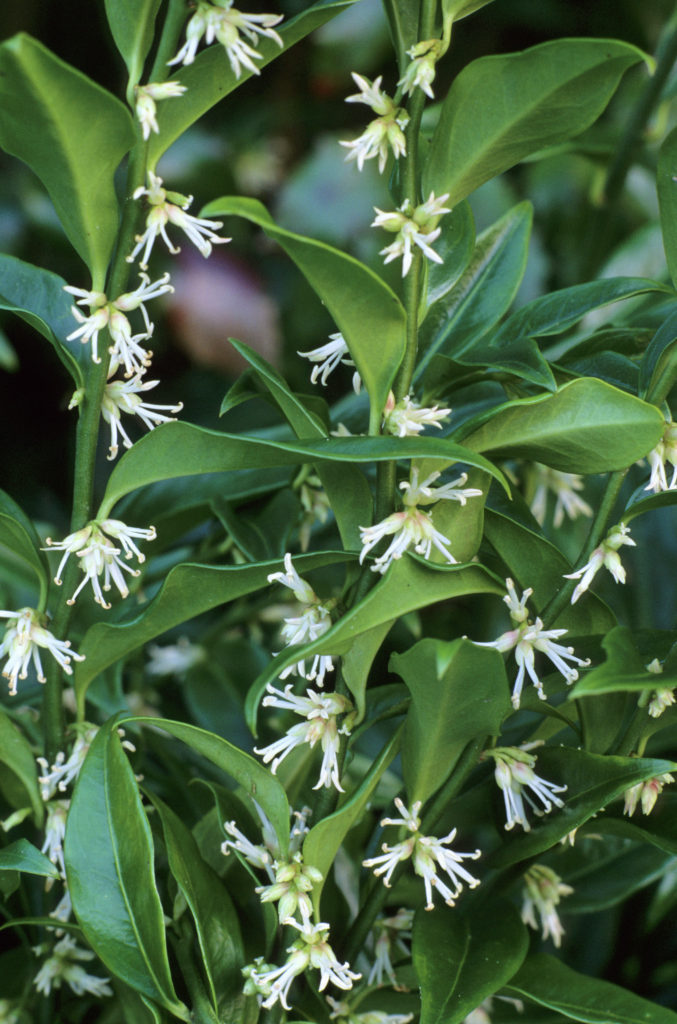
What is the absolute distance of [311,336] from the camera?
3.82 feet

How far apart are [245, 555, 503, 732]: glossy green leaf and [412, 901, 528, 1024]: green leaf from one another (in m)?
0.16

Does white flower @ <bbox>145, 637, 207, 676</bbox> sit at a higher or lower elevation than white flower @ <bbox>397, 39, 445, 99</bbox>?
lower

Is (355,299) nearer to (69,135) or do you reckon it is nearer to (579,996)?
(69,135)

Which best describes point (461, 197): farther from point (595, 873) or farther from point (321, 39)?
point (321, 39)

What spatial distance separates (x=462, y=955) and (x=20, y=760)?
0.24 m

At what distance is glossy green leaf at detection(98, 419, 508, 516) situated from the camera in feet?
1.28

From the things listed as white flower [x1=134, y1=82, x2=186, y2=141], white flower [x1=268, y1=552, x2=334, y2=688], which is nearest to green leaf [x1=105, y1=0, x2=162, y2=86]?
white flower [x1=134, y1=82, x2=186, y2=141]

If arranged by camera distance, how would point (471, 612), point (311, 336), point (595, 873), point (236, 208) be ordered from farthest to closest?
point (311, 336) → point (471, 612) → point (595, 873) → point (236, 208)

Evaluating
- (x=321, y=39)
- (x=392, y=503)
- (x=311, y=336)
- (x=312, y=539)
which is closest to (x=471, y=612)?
(x=312, y=539)

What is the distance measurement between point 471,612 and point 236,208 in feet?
2.05

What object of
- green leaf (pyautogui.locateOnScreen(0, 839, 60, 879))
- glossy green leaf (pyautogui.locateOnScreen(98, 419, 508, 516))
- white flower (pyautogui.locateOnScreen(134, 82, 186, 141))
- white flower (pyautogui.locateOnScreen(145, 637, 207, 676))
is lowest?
white flower (pyautogui.locateOnScreen(145, 637, 207, 676))

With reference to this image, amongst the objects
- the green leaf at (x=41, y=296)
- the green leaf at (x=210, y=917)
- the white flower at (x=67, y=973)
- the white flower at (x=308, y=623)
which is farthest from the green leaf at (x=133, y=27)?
the white flower at (x=67, y=973)

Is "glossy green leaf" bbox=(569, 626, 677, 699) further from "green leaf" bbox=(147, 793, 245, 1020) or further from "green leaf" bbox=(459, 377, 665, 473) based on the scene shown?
"green leaf" bbox=(147, 793, 245, 1020)

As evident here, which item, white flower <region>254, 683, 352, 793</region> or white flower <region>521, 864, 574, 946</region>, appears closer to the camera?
white flower <region>254, 683, 352, 793</region>
